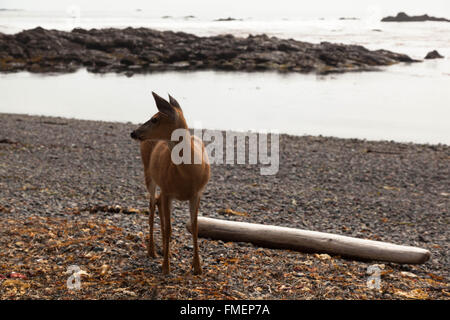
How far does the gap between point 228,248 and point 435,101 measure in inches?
1788

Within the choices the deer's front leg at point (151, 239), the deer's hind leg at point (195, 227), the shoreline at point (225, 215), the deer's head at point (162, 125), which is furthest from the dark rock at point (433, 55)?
the deer's head at point (162, 125)

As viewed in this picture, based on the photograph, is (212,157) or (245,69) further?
(245,69)

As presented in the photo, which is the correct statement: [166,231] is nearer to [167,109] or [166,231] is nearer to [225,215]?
[167,109]

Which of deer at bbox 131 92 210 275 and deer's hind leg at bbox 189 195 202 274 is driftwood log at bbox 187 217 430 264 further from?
deer at bbox 131 92 210 275

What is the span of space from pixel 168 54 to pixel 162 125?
80.0 meters

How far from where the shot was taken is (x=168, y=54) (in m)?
84.8

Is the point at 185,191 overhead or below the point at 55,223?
overhead

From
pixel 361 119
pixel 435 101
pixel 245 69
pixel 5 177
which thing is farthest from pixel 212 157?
pixel 245 69

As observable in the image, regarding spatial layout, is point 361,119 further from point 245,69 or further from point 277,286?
point 245,69

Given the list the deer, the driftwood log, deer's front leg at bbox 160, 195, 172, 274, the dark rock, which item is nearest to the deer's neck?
the deer

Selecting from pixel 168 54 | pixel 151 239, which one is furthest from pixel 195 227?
pixel 168 54

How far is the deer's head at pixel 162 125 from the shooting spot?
7.15m

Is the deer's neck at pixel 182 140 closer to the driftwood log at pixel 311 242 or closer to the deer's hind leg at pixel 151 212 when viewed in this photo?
the deer's hind leg at pixel 151 212

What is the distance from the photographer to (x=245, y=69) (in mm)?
75625
